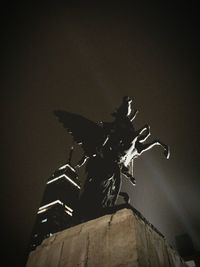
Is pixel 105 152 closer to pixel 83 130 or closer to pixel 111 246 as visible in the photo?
pixel 83 130

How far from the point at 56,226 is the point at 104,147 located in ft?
5.97

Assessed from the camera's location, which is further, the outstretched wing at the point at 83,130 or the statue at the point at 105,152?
the outstretched wing at the point at 83,130

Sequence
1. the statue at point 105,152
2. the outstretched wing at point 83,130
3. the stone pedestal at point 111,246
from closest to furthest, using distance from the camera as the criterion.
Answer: the stone pedestal at point 111,246 < the statue at point 105,152 < the outstretched wing at point 83,130

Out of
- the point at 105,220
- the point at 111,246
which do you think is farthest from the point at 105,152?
the point at 111,246

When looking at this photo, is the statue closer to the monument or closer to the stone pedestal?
the monument

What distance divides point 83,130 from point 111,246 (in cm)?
324

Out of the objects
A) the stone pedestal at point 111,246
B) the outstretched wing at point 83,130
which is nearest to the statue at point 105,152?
the outstretched wing at point 83,130

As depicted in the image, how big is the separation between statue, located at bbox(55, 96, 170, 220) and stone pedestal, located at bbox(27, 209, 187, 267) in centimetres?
86

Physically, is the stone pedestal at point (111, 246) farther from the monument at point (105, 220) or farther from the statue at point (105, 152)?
the statue at point (105, 152)

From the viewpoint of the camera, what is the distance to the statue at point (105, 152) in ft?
15.6

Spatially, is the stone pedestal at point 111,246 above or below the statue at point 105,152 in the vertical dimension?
below

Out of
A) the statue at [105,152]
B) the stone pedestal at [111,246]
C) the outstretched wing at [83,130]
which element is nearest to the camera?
the stone pedestal at [111,246]

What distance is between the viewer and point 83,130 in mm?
5805

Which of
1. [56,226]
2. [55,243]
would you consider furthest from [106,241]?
[56,226]
